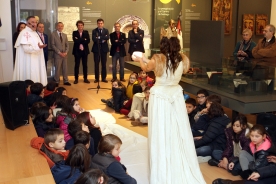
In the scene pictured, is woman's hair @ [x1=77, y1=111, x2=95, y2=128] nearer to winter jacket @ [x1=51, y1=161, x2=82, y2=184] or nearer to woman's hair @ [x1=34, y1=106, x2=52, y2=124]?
woman's hair @ [x1=34, y1=106, x2=52, y2=124]

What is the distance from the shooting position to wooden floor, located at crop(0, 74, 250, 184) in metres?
5.85

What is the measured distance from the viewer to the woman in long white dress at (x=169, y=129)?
5121 millimetres

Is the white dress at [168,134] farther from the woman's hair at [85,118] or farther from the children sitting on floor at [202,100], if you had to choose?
the children sitting on floor at [202,100]

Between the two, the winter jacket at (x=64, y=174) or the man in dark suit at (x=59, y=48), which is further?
the man in dark suit at (x=59, y=48)

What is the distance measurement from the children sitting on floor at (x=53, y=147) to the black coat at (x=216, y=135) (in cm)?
237

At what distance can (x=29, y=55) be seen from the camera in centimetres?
951

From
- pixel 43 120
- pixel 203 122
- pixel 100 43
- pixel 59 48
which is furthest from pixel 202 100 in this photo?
pixel 59 48

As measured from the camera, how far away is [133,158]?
640cm

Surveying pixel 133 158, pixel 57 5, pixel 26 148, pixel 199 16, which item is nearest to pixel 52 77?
pixel 57 5

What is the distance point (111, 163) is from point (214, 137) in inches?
92.9

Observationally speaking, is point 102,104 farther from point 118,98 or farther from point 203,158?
point 203,158

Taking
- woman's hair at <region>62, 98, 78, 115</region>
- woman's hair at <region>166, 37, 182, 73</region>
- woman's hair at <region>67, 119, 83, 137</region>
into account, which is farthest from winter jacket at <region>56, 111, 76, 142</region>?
woman's hair at <region>166, 37, 182, 73</region>

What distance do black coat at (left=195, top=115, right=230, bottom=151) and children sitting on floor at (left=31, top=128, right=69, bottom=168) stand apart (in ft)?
7.77

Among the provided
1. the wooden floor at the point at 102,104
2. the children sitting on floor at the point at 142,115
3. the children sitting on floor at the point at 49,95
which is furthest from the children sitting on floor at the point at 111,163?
the children sitting on floor at the point at 142,115
